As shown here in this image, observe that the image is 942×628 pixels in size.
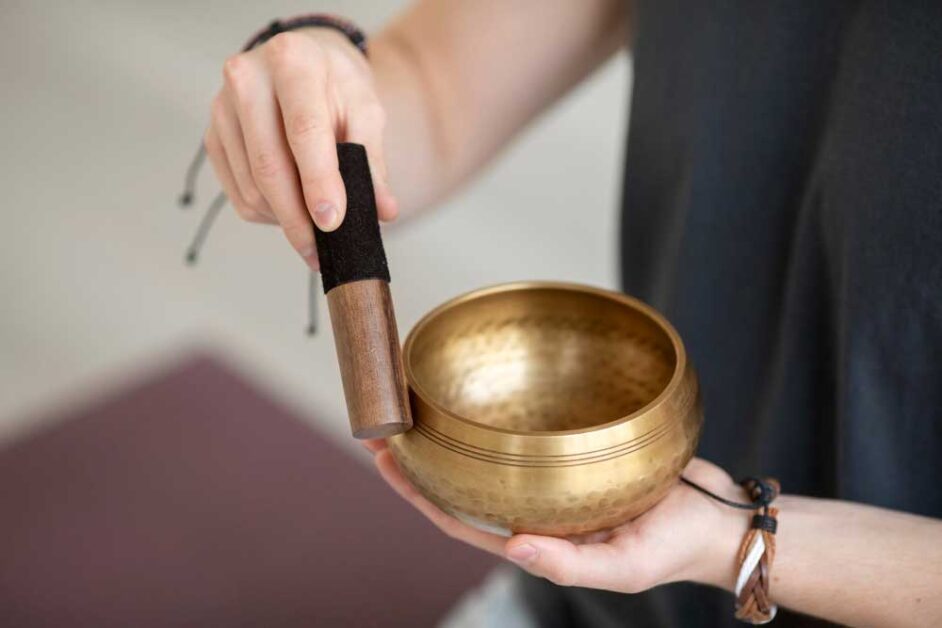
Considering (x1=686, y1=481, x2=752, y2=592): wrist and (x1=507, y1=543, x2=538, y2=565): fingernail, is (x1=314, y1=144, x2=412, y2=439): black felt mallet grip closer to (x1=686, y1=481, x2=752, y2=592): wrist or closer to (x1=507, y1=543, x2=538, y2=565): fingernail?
(x1=507, y1=543, x2=538, y2=565): fingernail

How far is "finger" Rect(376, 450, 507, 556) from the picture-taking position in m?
0.69

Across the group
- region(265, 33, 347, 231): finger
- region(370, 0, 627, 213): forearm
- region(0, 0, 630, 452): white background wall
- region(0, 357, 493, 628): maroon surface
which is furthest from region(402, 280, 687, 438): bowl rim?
region(0, 0, 630, 452): white background wall

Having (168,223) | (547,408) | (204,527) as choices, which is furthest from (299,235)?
(168,223)

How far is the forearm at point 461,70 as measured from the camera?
0.96m

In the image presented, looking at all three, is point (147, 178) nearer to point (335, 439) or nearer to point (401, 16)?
point (335, 439)

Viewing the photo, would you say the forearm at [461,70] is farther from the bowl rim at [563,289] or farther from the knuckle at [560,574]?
the knuckle at [560,574]

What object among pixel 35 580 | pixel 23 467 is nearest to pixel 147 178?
pixel 23 467

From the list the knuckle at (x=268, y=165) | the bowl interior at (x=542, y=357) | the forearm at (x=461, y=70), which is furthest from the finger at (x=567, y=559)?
the forearm at (x=461, y=70)

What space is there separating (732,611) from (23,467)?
1.00 metres

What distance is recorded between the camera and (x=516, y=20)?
3.22 ft

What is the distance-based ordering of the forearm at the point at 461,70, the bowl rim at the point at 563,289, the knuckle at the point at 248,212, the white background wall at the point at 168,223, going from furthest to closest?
the white background wall at the point at 168,223 → the forearm at the point at 461,70 → the knuckle at the point at 248,212 → the bowl rim at the point at 563,289

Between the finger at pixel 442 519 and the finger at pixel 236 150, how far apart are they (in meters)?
0.19

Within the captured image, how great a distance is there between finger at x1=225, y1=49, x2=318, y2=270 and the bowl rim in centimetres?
9

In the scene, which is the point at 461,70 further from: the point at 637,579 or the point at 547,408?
the point at 637,579
